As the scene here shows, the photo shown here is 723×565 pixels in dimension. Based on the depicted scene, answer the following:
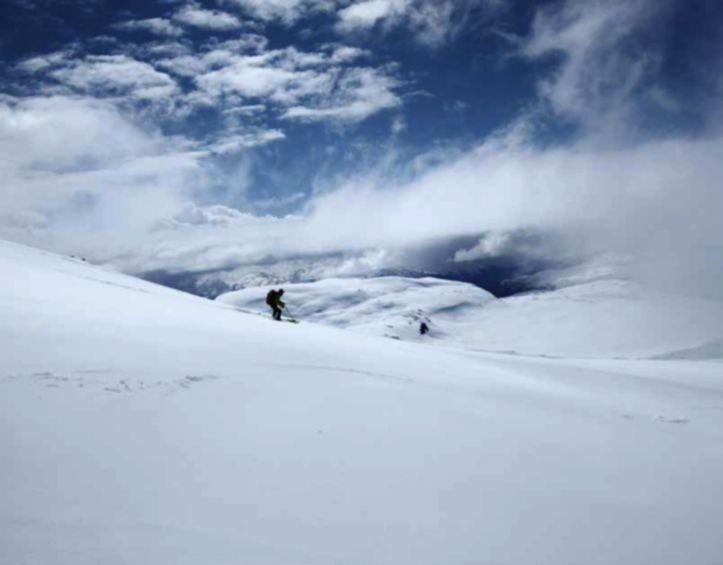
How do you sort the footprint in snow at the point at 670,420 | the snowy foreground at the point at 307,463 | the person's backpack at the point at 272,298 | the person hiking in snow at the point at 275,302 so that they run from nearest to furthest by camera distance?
the snowy foreground at the point at 307,463, the footprint in snow at the point at 670,420, the person hiking in snow at the point at 275,302, the person's backpack at the point at 272,298

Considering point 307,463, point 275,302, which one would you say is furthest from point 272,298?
point 307,463

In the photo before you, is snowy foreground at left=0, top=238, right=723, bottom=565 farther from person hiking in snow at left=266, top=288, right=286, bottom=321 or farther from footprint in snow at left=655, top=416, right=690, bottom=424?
person hiking in snow at left=266, top=288, right=286, bottom=321

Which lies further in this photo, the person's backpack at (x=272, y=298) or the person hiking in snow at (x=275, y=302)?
the person's backpack at (x=272, y=298)

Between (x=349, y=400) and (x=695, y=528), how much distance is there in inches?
211

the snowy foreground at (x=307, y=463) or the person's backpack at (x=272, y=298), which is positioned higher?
the person's backpack at (x=272, y=298)

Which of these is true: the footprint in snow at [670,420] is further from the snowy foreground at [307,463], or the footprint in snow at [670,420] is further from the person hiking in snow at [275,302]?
the person hiking in snow at [275,302]

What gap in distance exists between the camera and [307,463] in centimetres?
673

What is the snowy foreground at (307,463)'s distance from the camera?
5188 mm

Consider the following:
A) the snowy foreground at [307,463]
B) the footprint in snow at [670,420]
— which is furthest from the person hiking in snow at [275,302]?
the footprint in snow at [670,420]

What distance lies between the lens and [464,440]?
812 centimetres

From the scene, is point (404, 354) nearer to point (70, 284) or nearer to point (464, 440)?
point (464, 440)

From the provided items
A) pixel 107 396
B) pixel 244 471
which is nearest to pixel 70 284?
pixel 107 396

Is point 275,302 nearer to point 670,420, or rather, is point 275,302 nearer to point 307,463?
point 670,420

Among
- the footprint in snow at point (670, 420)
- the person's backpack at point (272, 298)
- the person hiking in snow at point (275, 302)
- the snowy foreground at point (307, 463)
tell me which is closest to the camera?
the snowy foreground at point (307, 463)
